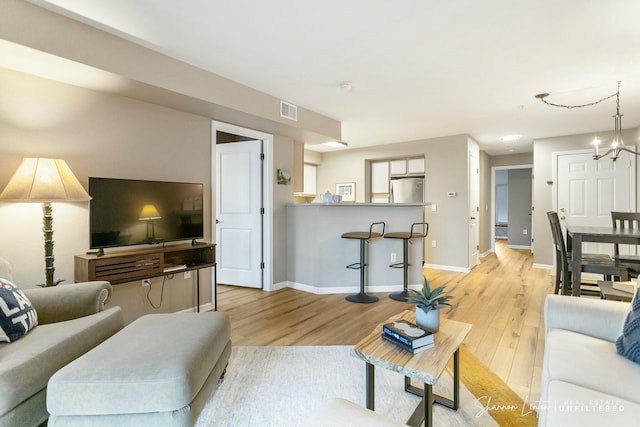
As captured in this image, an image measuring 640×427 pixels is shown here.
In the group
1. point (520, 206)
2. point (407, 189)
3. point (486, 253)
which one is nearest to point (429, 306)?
point (407, 189)

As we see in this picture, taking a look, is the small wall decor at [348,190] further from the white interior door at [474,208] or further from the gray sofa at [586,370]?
the gray sofa at [586,370]

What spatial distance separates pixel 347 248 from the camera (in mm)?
4113

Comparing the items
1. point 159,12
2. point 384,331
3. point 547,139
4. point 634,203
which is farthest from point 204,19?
point 634,203

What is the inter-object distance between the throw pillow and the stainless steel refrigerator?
4606mm

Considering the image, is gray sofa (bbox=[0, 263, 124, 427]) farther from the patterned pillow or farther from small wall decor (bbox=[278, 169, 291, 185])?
small wall decor (bbox=[278, 169, 291, 185])

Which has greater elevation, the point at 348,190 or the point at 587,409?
the point at 348,190

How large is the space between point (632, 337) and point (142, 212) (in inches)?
127

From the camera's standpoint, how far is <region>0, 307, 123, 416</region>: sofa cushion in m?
1.24

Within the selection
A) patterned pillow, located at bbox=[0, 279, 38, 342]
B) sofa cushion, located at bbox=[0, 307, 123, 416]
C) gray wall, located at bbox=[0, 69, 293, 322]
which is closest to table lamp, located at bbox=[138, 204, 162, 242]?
gray wall, located at bbox=[0, 69, 293, 322]

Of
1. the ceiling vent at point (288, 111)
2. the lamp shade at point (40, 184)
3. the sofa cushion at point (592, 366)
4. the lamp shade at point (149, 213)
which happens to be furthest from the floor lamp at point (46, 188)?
the sofa cushion at point (592, 366)

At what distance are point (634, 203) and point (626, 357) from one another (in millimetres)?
4907

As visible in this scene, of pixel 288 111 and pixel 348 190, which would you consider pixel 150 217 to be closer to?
pixel 288 111

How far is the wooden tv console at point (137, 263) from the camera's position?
2.30m

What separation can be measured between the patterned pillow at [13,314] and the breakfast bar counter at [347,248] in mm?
2866
